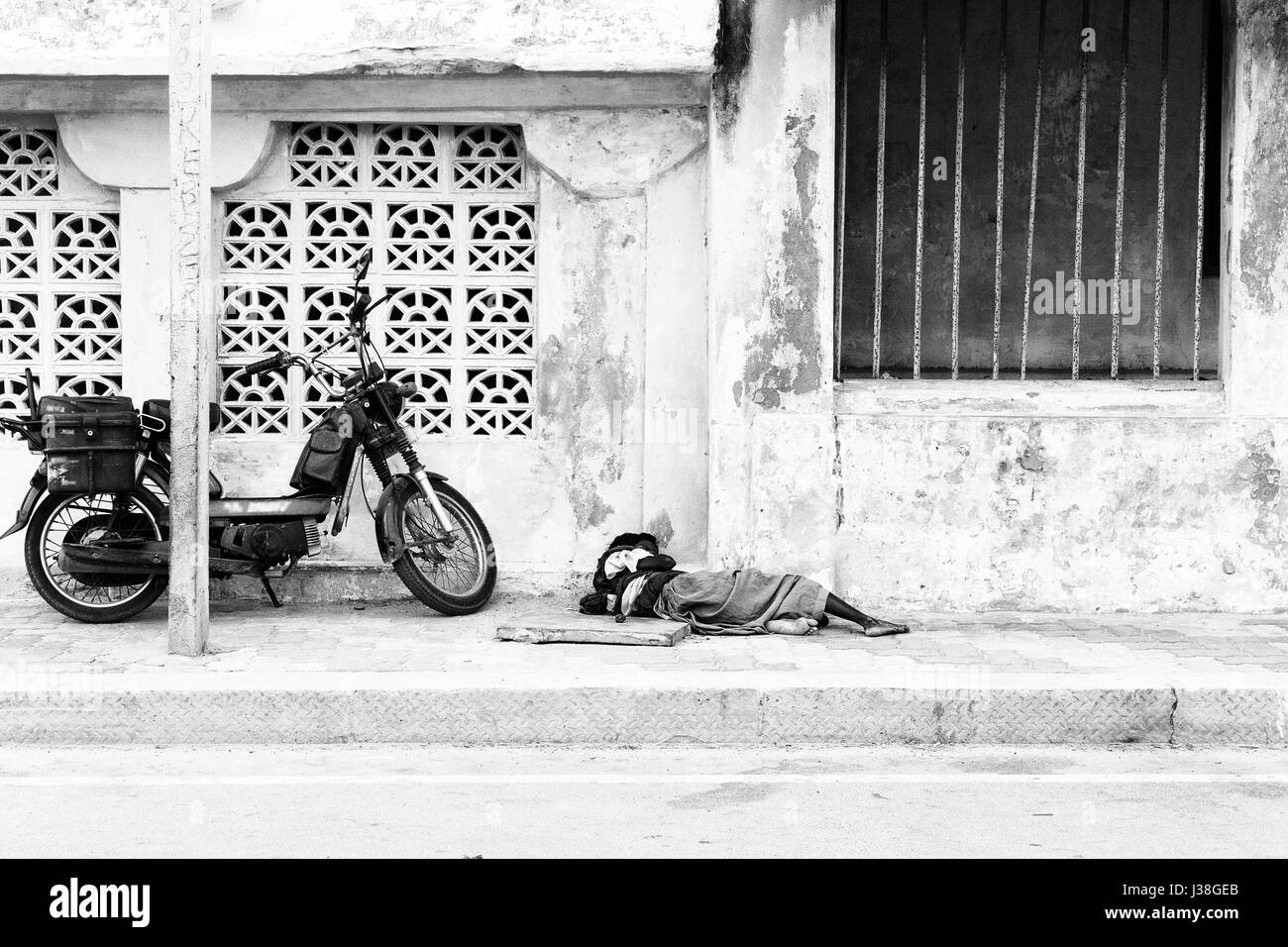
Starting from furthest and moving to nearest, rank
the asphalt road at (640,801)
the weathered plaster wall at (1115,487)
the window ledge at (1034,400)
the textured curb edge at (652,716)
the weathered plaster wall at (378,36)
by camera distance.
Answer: the window ledge at (1034,400) < the weathered plaster wall at (1115,487) < the weathered plaster wall at (378,36) < the textured curb edge at (652,716) < the asphalt road at (640,801)

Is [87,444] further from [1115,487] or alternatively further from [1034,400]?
[1115,487]

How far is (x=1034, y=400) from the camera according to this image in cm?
821

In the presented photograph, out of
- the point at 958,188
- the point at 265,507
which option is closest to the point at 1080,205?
the point at 958,188

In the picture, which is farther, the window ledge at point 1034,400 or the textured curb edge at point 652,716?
the window ledge at point 1034,400

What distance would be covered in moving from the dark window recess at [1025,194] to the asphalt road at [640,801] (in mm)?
3364

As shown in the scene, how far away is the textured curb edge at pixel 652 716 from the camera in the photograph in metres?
6.32

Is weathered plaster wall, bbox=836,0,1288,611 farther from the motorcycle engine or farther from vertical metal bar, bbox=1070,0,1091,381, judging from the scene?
the motorcycle engine

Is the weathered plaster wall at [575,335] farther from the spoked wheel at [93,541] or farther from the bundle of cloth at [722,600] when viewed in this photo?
the spoked wheel at [93,541]

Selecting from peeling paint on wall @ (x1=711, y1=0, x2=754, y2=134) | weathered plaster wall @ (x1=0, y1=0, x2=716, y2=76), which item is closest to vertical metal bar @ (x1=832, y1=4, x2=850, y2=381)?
peeling paint on wall @ (x1=711, y1=0, x2=754, y2=134)

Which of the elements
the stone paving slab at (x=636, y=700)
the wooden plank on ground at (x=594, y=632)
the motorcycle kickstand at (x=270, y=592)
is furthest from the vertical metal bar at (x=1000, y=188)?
the motorcycle kickstand at (x=270, y=592)

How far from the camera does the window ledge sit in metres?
8.16

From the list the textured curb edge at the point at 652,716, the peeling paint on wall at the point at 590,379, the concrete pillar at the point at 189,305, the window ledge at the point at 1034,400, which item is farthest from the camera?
the peeling paint on wall at the point at 590,379

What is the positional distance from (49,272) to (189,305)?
209 centimetres

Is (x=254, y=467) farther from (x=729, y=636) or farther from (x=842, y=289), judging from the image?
(x=842, y=289)
